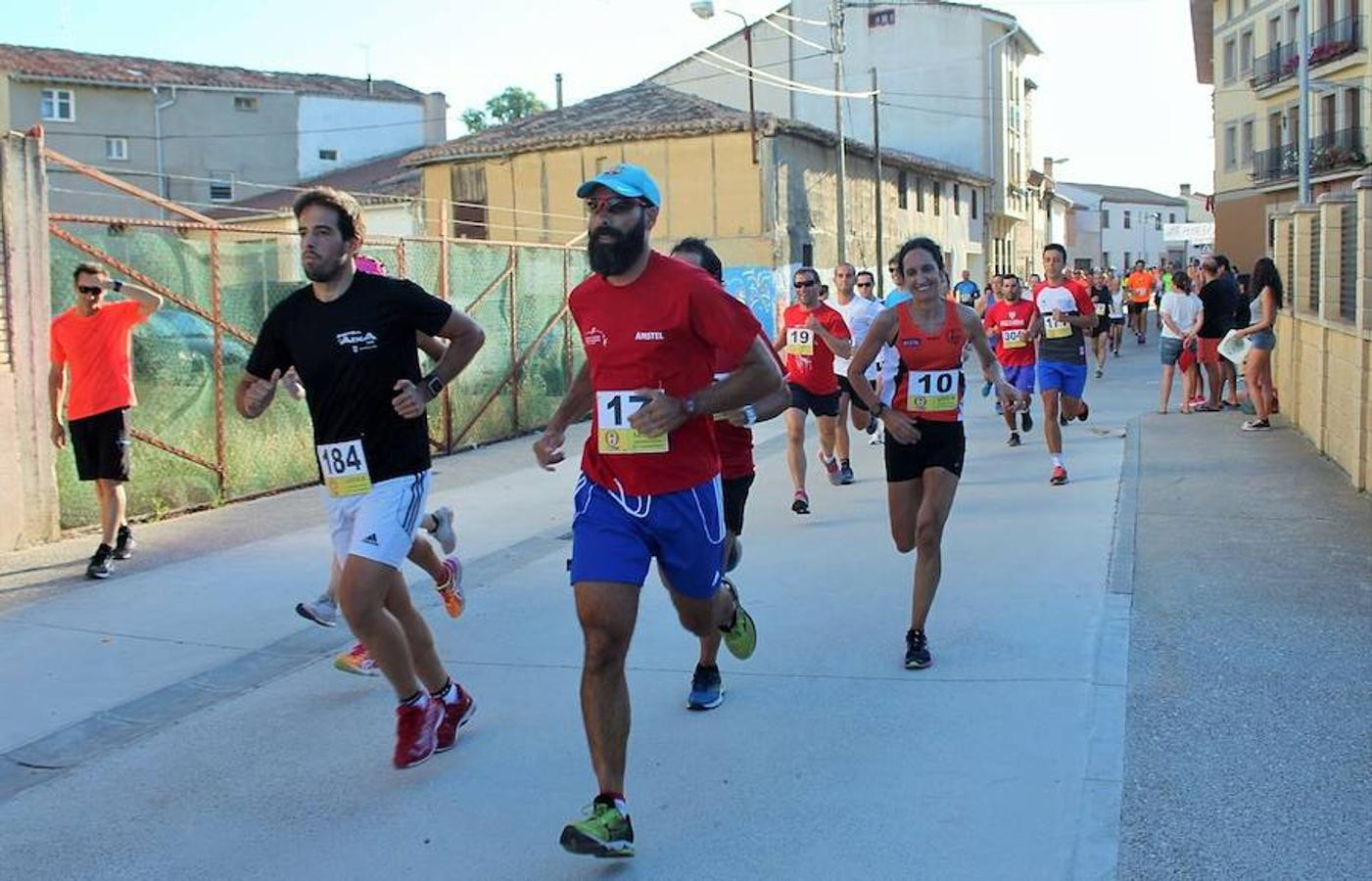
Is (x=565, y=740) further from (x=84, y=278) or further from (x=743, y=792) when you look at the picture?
(x=84, y=278)

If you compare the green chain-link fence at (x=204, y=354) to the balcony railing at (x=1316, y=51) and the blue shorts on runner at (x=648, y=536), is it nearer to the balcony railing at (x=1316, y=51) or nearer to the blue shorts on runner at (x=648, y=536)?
the blue shorts on runner at (x=648, y=536)

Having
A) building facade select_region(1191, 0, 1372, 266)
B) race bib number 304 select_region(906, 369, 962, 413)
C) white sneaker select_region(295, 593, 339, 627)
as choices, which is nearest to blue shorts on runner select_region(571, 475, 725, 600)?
race bib number 304 select_region(906, 369, 962, 413)

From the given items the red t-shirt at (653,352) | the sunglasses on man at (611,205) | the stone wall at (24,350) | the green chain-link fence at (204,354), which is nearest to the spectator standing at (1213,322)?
the green chain-link fence at (204,354)

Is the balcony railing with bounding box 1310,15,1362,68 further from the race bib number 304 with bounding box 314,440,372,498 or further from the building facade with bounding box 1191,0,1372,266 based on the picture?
the race bib number 304 with bounding box 314,440,372,498

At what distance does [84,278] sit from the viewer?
8195 mm

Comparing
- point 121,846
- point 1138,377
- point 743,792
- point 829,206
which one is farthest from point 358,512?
point 829,206

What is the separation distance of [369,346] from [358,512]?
591 millimetres

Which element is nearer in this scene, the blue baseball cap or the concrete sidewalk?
the concrete sidewalk

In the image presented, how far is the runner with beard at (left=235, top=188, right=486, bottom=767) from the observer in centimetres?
476

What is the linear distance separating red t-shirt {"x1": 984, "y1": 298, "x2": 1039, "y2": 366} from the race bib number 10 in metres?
0.52

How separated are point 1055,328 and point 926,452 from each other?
6.05m

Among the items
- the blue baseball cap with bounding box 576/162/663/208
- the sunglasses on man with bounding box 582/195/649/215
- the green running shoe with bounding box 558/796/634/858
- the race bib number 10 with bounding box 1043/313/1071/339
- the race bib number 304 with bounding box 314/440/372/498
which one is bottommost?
the green running shoe with bounding box 558/796/634/858

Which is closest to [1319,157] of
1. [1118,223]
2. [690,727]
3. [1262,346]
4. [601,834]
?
[1262,346]

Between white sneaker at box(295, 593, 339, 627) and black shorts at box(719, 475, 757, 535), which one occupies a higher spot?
black shorts at box(719, 475, 757, 535)
